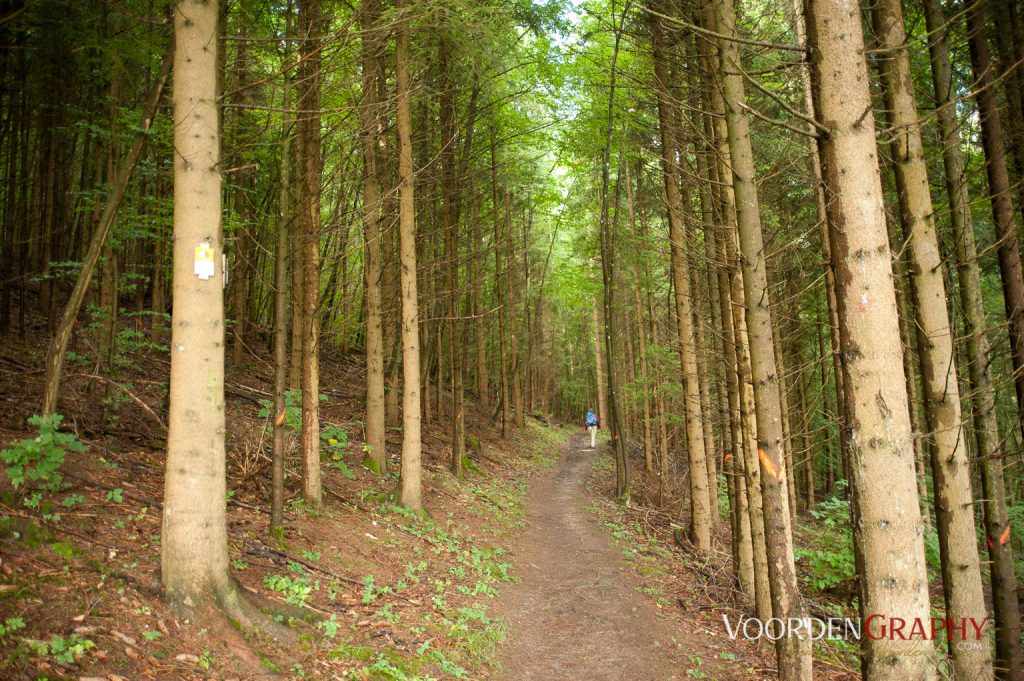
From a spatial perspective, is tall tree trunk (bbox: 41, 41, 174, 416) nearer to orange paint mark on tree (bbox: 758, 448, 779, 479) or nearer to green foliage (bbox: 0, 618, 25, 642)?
green foliage (bbox: 0, 618, 25, 642)

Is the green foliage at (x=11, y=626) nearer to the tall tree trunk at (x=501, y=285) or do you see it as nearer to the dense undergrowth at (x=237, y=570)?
the dense undergrowth at (x=237, y=570)

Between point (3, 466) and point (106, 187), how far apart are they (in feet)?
14.1

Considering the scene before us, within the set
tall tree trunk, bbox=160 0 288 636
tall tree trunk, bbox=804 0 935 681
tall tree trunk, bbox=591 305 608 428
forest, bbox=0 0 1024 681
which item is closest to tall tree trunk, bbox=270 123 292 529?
forest, bbox=0 0 1024 681

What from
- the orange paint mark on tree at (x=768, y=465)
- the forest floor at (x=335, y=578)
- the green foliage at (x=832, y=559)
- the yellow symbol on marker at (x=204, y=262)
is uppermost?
the yellow symbol on marker at (x=204, y=262)

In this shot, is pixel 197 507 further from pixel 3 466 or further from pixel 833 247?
pixel 833 247

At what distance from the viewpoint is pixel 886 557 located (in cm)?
305

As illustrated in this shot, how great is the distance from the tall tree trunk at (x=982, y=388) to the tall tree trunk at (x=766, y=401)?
2243 millimetres

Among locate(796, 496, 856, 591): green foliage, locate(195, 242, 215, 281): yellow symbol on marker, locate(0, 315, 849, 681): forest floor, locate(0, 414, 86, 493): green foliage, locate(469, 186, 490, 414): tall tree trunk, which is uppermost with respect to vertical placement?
locate(469, 186, 490, 414): tall tree trunk

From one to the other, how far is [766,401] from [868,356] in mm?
1958

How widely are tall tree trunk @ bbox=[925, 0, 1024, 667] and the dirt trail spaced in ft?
9.96

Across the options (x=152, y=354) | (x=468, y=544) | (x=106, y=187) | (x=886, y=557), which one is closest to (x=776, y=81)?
(x=886, y=557)

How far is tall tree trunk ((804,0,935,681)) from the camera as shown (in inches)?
120

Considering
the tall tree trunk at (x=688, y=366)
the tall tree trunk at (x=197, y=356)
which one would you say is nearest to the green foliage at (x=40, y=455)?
the tall tree trunk at (x=197, y=356)

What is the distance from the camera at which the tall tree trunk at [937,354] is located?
5109 mm
